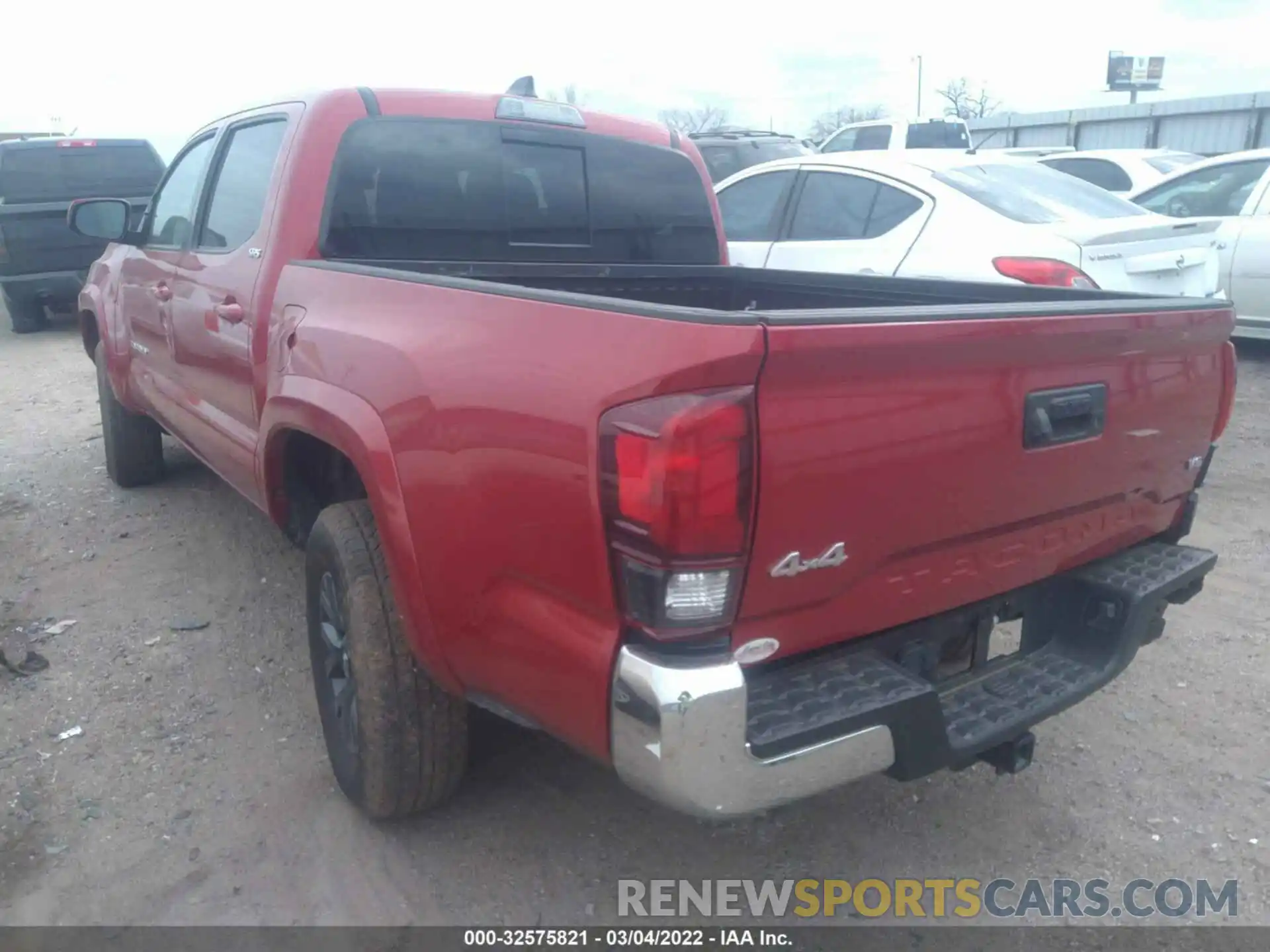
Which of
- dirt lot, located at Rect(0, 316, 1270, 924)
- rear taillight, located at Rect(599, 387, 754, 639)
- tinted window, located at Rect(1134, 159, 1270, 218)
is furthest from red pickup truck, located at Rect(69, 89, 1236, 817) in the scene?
tinted window, located at Rect(1134, 159, 1270, 218)

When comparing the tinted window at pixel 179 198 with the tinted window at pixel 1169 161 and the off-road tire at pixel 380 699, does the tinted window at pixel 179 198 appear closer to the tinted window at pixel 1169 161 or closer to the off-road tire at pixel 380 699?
the off-road tire at pixel 380 699

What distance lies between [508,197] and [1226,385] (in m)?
2.25

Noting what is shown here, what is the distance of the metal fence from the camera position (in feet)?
71.6

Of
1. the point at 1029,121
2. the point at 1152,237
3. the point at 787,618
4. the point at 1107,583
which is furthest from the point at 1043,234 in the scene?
the point at 1029,121

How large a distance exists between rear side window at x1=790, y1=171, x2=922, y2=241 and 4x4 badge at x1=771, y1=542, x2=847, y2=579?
166 inches

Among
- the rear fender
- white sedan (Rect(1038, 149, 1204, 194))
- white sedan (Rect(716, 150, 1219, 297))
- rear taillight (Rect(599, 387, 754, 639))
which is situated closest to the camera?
rear taillight (Rect(599, 387, 754, 639))

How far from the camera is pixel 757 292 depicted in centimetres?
393

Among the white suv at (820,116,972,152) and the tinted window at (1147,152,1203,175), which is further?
the white suv at (820,116,972,152)

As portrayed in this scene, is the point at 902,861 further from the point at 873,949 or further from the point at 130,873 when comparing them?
the point at 130,873

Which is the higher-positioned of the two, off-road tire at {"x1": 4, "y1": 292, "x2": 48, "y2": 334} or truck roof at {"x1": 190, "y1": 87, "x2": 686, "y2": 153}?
truck roof at {"x1": 190, "y1": 87, "x2": 686, "y2": 153}

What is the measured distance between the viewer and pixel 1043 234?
17.4 ft

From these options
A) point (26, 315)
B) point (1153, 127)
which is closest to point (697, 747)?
point (26, 315)

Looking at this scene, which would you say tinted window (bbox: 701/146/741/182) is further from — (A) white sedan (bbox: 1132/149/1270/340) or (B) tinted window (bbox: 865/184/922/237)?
(B) tinted window (bbox: 865/184/922/237)

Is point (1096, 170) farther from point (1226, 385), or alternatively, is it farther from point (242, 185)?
point (242, 185)
